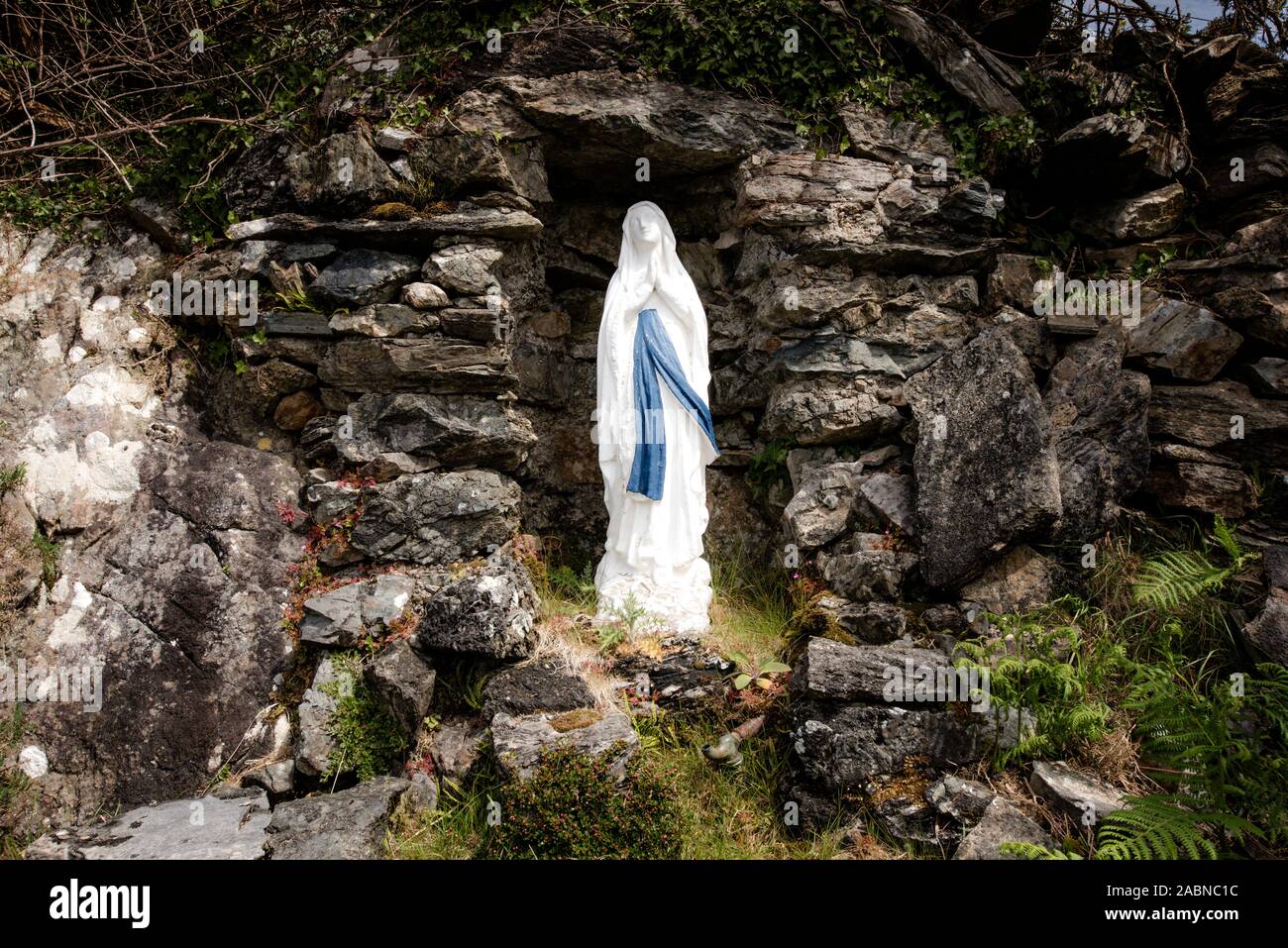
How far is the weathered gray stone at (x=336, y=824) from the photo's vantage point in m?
4.57

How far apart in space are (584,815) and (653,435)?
2.58m

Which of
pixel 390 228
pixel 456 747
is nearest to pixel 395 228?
pixel 390 228

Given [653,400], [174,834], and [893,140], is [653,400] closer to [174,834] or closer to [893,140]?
[893,140]

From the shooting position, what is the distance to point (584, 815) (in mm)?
4547

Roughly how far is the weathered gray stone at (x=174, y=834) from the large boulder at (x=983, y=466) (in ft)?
13.8

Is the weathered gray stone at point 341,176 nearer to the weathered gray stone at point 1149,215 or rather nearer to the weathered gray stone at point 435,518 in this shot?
the weathered gray stone at point 435,518

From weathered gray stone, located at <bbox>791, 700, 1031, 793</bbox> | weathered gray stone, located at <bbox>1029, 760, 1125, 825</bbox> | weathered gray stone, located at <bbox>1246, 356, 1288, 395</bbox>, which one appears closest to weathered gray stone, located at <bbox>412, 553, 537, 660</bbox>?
weathered gray stone, located at <bbox>791, 700, 1031, 793</bbox>

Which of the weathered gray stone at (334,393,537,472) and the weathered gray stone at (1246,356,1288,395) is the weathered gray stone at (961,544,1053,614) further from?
the weathered gray stone at (334,393,537,472)

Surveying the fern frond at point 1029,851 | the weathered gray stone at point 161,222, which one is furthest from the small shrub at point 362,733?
the weathered gray stone at point 161,222

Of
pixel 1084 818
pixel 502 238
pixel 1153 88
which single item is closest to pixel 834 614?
pixel 1084 818

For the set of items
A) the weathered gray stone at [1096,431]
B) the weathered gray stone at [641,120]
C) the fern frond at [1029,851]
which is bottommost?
the fern frond at [1029,851]

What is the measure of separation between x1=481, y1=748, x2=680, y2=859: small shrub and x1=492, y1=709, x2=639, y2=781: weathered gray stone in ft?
0.36

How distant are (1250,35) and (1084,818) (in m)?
6.40

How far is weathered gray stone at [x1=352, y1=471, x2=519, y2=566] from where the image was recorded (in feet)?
21.1
